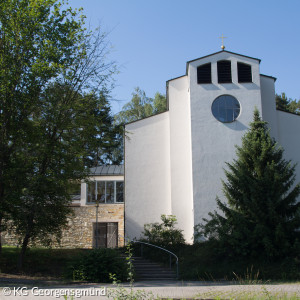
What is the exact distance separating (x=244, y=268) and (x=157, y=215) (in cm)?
665

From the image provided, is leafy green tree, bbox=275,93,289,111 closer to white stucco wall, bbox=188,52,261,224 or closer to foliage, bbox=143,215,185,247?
white stucco wall, bbox=188,52,261,224

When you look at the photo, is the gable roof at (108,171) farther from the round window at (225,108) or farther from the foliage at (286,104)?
the foliage at (286,104)

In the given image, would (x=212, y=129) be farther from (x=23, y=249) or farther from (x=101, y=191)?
(x=23, y=249)

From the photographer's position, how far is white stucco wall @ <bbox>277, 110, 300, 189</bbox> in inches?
783

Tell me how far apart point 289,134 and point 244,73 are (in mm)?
4207

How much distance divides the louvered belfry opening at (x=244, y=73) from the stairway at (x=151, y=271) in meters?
10.7

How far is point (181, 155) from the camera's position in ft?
64.7

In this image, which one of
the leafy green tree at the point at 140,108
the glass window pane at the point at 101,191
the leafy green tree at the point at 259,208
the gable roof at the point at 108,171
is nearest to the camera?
the leafy green tree at the point at 259,208

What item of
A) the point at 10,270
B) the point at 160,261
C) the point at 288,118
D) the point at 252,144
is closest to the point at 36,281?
the point at 10,270

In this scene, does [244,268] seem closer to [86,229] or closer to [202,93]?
[202,93]

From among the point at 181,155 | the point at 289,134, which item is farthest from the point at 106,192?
the point at 289,134

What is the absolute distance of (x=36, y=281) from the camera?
40.0ft

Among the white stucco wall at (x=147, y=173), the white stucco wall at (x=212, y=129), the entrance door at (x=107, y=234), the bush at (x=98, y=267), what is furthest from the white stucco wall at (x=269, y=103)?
the bush at (x=98, y=267)

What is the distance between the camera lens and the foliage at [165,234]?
57.1 ft
